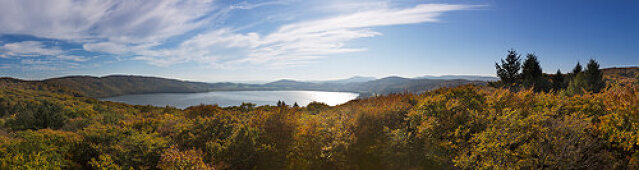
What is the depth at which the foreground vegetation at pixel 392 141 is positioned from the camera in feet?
10.5

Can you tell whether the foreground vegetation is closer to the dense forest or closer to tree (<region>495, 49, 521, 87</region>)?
the dense forest

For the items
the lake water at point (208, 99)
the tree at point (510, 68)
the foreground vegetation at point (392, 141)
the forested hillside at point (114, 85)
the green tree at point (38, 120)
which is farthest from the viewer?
the forested hillside at point (114, 85)

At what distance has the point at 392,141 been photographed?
452 cm

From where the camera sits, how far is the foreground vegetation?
3.21m

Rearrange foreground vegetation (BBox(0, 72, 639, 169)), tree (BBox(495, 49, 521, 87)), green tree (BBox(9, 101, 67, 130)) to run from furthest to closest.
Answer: tree (BBox(495, 49, 521, 87)) → green tree (BBox(9, 101, 67, 130)) → foreground vegetation (BBox(0, 72, 639, 169))

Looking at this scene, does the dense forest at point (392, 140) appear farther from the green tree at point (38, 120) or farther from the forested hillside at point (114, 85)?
the forested hillside at point (114, 85)

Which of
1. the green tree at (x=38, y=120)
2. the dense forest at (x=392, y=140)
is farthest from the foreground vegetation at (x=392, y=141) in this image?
the green tree at (x=38, y=120)

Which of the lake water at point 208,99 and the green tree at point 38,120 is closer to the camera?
the green tree at point 38,120

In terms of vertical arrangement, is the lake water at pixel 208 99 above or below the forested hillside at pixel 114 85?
below

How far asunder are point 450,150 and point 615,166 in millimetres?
1821

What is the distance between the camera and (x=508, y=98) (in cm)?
537

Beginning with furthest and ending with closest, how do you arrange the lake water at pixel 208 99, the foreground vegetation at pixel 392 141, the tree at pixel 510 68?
the lake water at pixel 208 99
the tree at pixel 510 68
the foreground vegetation at pixel 392 141

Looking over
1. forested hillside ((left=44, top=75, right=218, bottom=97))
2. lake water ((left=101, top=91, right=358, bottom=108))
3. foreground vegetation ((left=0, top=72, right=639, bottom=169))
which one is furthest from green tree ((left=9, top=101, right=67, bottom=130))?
forested hillside ((left=44, top=75, right=218, bottom=97))

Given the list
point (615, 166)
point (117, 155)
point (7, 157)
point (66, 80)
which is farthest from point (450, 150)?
point (66, 80)
